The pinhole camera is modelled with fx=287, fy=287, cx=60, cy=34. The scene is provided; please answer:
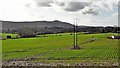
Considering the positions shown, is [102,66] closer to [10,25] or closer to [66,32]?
[66,32]

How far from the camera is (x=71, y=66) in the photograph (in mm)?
26391

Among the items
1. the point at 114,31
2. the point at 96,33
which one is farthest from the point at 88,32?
the point at 114,31

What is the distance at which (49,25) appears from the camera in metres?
136

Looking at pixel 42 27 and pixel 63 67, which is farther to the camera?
pixel 42 27

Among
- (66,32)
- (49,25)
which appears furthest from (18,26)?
(66,32)

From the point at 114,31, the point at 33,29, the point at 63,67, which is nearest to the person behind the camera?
the point at 63,67

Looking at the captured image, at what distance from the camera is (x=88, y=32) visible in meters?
129

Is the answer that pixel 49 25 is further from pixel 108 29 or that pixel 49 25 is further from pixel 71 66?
pixel 71 66

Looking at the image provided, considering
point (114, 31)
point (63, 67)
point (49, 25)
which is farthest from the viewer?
point (49, 25)

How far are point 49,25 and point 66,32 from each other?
31.3 feet

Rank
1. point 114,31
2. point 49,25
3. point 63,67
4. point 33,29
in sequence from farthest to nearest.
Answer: point 33,29, point 49,25, point 114,31, point 63,67

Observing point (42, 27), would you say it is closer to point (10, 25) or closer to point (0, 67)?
point (10, 25)

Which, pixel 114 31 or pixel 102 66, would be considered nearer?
pixel 102 66

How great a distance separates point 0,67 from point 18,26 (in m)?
121
